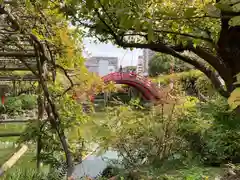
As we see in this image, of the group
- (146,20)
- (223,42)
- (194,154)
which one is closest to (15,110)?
(194,154)

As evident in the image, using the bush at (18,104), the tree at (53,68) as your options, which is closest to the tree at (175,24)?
the tree at (53,68)

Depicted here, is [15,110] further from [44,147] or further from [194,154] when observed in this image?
[194,154]

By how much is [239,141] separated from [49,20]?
8.83 feet

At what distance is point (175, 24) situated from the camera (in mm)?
2768

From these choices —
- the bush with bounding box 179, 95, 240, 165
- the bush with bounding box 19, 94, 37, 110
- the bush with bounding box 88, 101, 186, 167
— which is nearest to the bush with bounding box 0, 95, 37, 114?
the bush with bounding box 19, 94, 37, 110

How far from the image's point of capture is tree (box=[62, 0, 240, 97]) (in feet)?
2.53

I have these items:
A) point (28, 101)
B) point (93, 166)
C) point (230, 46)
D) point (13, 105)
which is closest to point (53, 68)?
point (93, 166)

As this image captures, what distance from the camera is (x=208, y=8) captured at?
64cm

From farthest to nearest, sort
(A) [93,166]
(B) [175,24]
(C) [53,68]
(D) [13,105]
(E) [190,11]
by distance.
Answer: (D) [13,105], (A) [93,166], (C) [53,68], (B) [175,24], (E) [190,11]

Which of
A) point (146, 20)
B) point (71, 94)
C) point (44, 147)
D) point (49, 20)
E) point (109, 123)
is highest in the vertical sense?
point (49, 20)

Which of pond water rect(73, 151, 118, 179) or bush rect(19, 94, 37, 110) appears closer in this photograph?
pond water rect(73, 151, 118, 179)

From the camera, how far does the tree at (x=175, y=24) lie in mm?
771

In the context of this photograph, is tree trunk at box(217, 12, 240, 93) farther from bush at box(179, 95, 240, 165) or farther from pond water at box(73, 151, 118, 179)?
pond water at box(73, 151, 118, 179)

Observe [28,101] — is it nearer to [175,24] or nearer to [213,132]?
[213,132]
